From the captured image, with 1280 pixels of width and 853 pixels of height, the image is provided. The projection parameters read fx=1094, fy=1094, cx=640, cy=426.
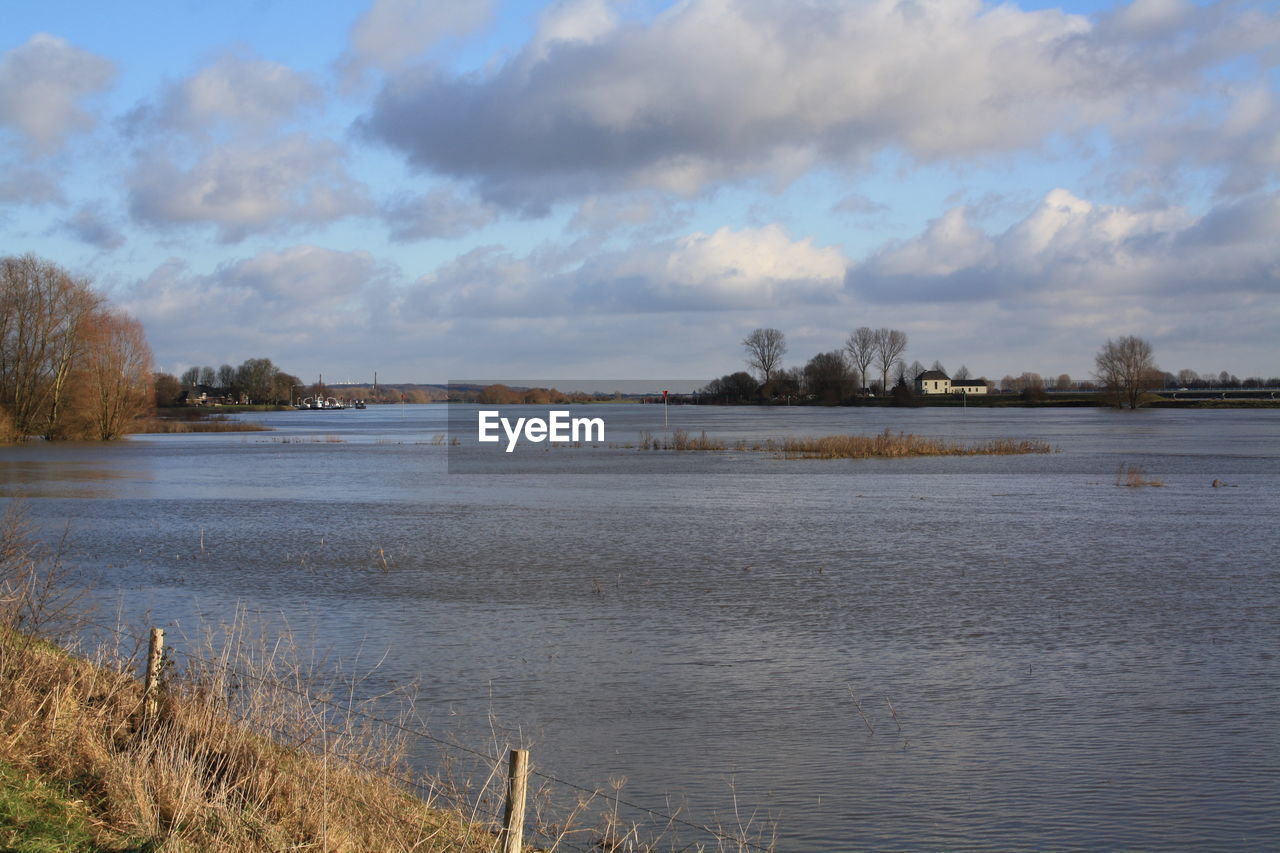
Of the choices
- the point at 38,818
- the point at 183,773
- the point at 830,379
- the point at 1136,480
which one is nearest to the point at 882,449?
the point at 1136,480

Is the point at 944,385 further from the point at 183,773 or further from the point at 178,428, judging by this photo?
the point at 183,773

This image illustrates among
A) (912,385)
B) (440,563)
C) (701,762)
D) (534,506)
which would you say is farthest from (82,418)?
(912,385)

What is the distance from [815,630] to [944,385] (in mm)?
163490

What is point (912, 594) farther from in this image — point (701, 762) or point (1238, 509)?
point (1238, 509)

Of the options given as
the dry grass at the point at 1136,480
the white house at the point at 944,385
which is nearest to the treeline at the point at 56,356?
the dry grass at the point at 1136,480

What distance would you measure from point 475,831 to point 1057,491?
1061 inches

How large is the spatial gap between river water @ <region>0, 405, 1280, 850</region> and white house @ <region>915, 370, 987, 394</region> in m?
140

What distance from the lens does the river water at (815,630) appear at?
310 inches

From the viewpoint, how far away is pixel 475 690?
1032cm

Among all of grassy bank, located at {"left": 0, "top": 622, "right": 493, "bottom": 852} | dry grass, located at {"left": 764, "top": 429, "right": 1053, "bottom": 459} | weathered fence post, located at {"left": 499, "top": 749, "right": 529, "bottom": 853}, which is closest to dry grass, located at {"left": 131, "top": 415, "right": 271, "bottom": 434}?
dry grass, located at {"left": 764, "top": 429, "right": 1053, "bottom": 459}

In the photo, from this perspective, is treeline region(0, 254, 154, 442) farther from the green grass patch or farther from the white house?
the white house

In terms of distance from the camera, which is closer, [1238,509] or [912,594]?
[912,594]

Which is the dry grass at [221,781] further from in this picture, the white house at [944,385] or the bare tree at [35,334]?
the white house at [944,385]

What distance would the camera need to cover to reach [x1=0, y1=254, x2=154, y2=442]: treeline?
55125 millimetres
